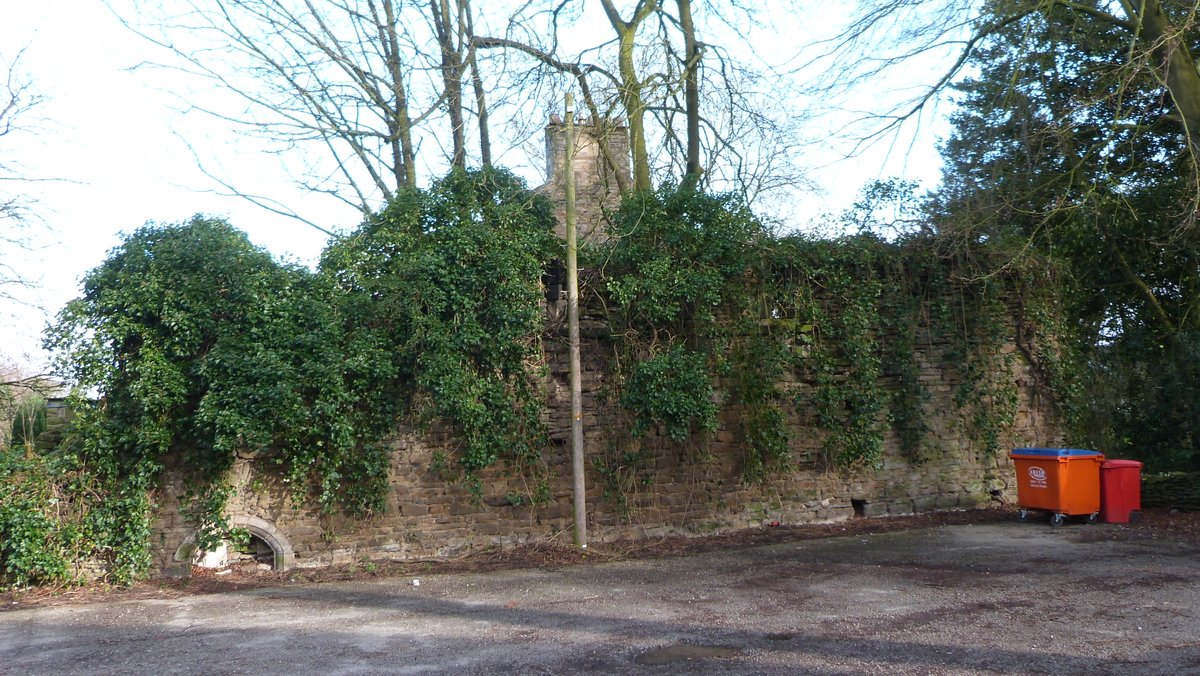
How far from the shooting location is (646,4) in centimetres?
1402

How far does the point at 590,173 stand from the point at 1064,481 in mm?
8643

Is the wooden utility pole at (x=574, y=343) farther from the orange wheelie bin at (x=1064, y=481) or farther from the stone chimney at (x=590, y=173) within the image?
the orange wheelie bin at (x=1064, y=481)

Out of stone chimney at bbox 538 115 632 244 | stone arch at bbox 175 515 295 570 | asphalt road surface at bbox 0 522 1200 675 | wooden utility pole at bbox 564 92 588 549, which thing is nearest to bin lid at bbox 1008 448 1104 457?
asphalt road surface at bbox 0 522 1200 675

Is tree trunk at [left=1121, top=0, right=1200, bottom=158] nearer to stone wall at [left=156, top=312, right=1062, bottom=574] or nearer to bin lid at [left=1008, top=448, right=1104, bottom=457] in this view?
bin lid at [left=1008, top=448, right=1104, bottom=457]

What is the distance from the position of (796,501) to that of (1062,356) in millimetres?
5452

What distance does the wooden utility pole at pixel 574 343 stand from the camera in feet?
35.3

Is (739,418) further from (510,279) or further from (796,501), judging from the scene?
(510,279)

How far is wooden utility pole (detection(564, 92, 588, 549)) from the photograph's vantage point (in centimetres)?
1077

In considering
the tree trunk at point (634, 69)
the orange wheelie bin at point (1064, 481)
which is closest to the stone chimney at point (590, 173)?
the tree trunk at point (634, 69)

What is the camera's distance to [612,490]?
448 inches

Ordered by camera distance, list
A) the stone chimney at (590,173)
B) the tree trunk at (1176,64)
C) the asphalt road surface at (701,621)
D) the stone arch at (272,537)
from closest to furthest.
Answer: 1. the asphalt road surface at (701,621)
2. the stone arch at (272,537)
3. the tree trunk at (1176,64)
4. the stone chimney at (590,173)

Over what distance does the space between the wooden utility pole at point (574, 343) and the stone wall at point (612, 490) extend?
0.39m

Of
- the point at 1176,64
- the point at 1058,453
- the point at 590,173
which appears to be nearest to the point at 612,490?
the point at 1058,453

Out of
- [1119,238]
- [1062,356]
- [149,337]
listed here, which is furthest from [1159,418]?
[149,337]
